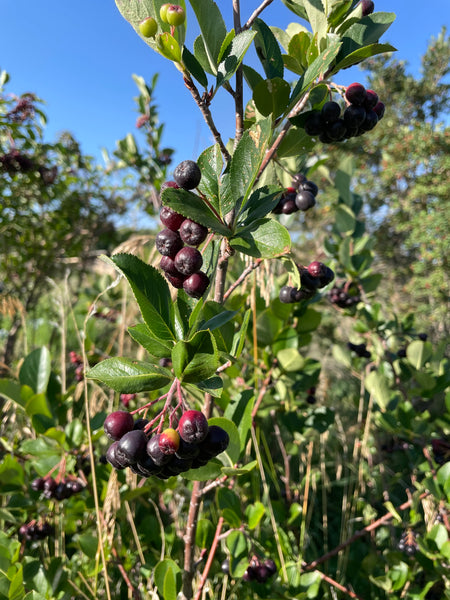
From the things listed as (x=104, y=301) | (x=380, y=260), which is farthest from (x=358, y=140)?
(x=104, y=301)

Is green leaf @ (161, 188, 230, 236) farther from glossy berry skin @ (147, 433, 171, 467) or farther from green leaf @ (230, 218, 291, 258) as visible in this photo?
glossy berry skin @ (147, 433, 171, 467)

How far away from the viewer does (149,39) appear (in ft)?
1.85

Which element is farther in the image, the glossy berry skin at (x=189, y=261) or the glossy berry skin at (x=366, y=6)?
the glossy berry skin at (x=366, y=6)

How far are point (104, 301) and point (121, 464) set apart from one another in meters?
2.22

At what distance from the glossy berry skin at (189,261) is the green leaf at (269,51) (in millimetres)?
352

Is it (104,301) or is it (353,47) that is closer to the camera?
(353,47)

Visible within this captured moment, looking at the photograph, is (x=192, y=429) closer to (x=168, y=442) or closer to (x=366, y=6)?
(x=168, y=442)

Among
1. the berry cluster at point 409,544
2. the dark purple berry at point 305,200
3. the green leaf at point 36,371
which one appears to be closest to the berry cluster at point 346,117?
the dark purple berry at point 305,200

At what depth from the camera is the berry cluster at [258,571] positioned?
3.02 ft

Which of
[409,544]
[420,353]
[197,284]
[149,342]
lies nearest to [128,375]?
[149,342]

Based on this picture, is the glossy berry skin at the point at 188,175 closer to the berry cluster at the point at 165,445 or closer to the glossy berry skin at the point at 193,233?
the glossy berry skin at the point at 193,233

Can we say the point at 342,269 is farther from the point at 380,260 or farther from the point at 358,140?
the point at 358,140

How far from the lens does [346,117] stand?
0.68 m

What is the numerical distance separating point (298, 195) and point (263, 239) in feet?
1.05
